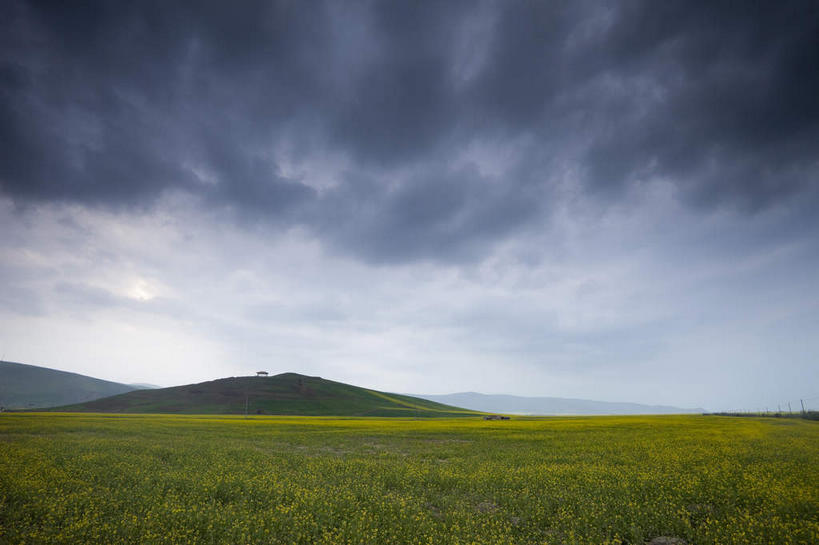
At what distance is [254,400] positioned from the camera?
12606 centimetres

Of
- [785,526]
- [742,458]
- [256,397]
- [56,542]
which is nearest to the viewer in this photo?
[56,542]

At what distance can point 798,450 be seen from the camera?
25.8m

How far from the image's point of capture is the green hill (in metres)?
118

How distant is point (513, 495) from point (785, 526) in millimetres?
7719

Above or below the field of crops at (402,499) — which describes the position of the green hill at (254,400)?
below

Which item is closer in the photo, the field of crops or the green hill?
the field of crops

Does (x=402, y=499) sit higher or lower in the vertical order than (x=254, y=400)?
higher

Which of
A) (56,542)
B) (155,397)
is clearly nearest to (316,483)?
(56,542)

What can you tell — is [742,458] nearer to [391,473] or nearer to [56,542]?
[391,473]

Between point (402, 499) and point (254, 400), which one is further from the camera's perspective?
point (254, 400)

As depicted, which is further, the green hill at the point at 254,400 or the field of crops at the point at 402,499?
the green hill at the point at 254,400

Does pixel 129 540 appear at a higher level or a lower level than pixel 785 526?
lower

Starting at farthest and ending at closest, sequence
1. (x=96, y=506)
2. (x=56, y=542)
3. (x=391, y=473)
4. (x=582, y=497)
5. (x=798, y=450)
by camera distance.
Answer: (x=798, y=450), (x=391, y=473), (x=582, y=497), (x=96, y=506), (x=56, y=542)

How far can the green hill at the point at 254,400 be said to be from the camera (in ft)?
387
